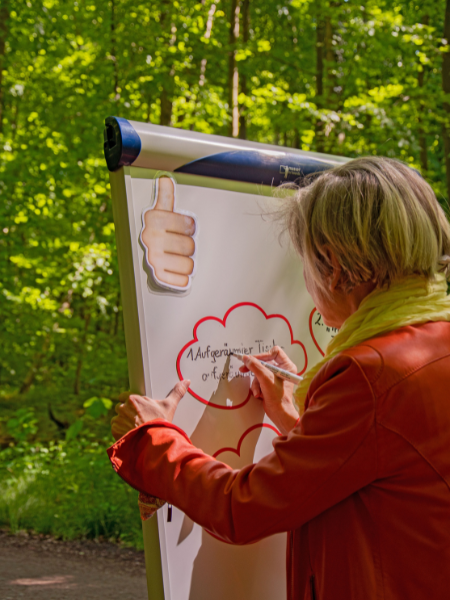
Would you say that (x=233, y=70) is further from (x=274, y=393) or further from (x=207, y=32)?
(x=274, y=393)

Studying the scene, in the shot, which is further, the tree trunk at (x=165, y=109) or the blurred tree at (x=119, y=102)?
the tree trunk at (x=165, y=109)

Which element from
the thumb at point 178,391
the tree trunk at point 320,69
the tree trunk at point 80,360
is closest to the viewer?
the thumb at point 178,391

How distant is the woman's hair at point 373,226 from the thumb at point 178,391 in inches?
19.1

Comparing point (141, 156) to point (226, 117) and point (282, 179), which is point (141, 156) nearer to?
point (282, 179)

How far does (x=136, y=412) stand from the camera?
121 centimetres

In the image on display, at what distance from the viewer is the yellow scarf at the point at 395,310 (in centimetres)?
97

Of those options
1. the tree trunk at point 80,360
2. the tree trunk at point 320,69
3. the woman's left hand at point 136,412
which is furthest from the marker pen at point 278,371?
the tree trunk at point 80,360

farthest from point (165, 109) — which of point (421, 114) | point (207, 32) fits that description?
point (421, 114)

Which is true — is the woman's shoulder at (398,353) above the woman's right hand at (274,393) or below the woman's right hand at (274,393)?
above

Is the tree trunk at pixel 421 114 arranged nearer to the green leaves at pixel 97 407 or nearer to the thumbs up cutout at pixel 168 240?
the green leaves at pixel 97 407

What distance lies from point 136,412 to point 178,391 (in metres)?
0.16

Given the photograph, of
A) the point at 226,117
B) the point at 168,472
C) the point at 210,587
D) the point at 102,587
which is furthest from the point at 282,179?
the point at 226,117

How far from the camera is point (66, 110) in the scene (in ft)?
17.4

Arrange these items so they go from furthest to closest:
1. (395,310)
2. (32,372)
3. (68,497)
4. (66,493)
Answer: (32,372) → (66,493) → (68,497) → (395,310)
